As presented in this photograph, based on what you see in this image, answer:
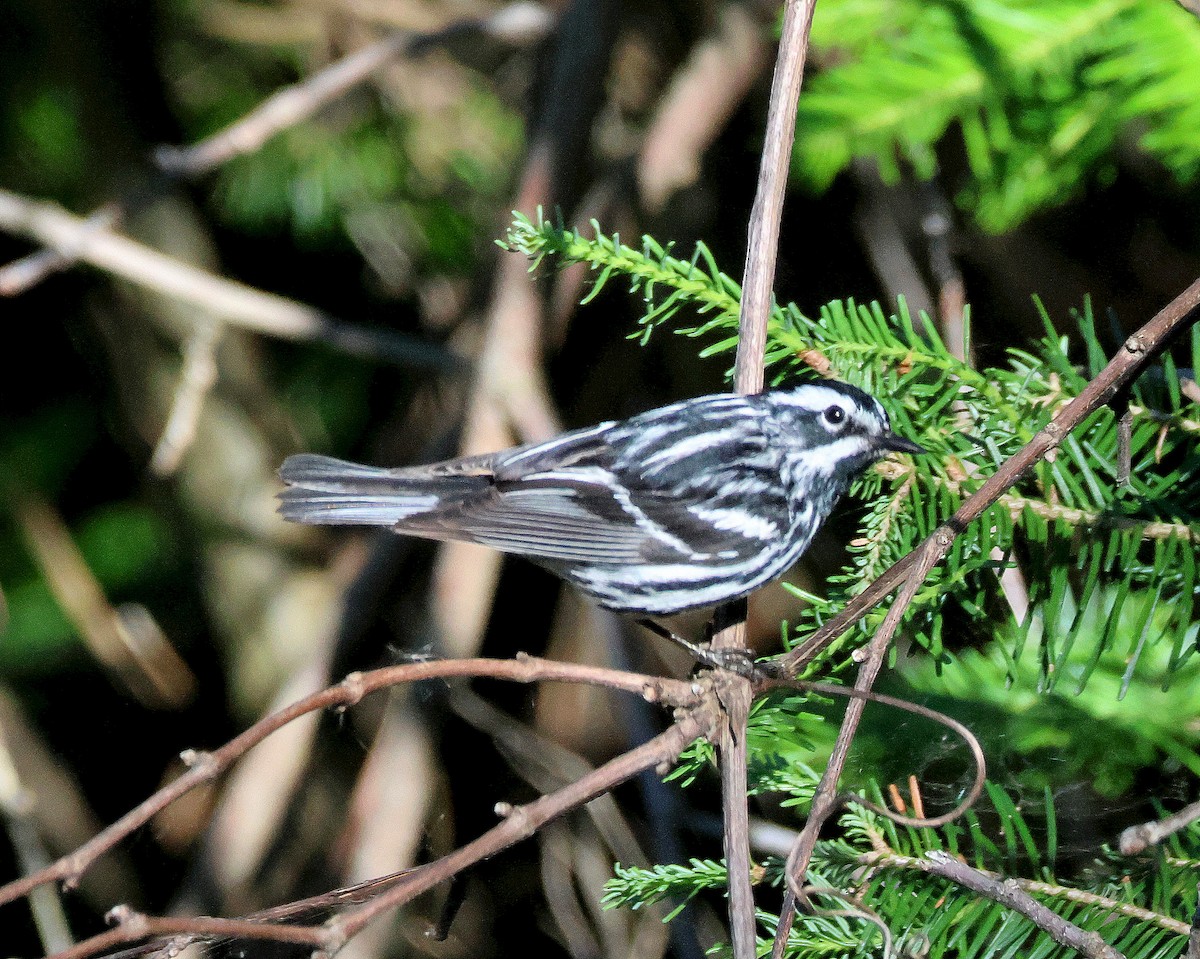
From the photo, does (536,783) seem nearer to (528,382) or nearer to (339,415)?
(528,382)

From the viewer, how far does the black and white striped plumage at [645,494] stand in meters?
1.70

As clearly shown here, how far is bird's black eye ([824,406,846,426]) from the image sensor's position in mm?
1625

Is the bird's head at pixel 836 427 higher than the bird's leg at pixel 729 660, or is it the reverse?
the bird's head at pixel 836 427

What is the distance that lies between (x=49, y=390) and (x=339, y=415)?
2.70 feet

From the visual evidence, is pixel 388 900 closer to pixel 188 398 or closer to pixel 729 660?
pixel 729 660

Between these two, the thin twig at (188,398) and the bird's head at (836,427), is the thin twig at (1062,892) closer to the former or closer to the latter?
the bird's head at (836,427)

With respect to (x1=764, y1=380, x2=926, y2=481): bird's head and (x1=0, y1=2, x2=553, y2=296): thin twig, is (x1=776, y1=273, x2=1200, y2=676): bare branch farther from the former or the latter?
(x1=0, y1=2, x2=553, y2=296): thin twig

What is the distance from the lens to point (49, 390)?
10.9ft

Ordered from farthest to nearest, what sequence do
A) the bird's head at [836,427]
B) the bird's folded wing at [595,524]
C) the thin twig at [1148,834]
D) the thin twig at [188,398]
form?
the thin twig at [188,398]
the bird's folded wing at [595,524]
the bird's head at [836,427]
the thin twig at [1148,834]

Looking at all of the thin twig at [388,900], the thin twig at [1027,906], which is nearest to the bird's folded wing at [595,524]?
the thin twig at [388,900]

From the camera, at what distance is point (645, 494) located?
6.02 ft

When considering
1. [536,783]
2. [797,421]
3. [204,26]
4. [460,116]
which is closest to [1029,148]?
[797,421]

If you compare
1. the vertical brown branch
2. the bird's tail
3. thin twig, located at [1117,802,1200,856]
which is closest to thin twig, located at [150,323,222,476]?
the bird's tail

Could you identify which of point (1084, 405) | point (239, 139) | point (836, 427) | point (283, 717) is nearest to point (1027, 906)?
point (1084, 405)
